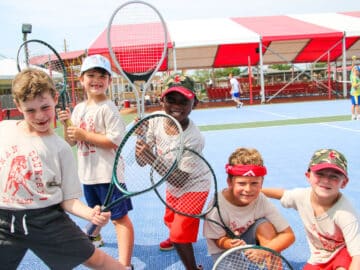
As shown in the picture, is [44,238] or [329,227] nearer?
[44,238]

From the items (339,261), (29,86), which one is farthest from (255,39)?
(29,86)

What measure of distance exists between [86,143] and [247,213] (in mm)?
1127

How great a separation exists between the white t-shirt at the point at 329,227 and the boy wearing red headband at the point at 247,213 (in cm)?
13

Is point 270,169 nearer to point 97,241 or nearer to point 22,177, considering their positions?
point 97,241

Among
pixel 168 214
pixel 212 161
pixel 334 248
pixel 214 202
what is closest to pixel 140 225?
pixel 168 214

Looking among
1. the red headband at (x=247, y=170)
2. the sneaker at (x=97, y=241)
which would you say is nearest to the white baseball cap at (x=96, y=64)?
the red headband at (x=247, y=170)

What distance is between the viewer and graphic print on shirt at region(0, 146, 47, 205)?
1836 mm

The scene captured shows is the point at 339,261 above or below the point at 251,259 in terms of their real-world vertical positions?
below

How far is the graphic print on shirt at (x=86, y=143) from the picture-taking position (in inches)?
100

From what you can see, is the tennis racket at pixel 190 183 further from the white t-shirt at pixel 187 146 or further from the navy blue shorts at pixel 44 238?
the navy blue shorts at pixel 44 238

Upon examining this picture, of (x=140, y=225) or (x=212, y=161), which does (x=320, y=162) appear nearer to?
(x=140, y=225)

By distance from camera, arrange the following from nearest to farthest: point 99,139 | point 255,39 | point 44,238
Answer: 1. point 44,238
2. point 99,139
3. point 255,39

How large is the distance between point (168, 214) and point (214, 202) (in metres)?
0.58

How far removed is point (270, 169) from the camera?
5070mm
